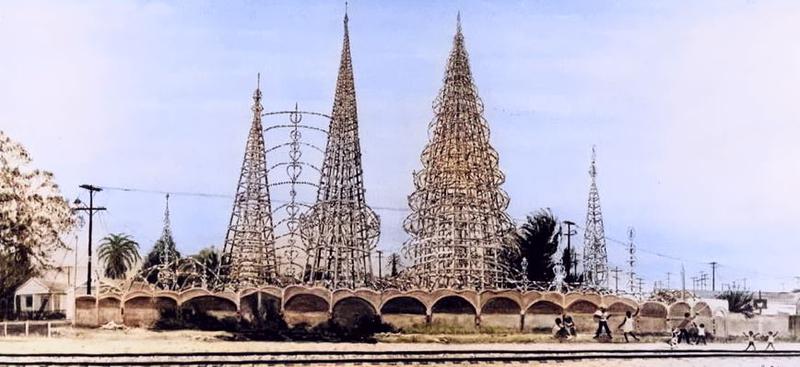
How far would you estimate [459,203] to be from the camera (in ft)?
62.2

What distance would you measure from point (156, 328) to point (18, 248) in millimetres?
2652

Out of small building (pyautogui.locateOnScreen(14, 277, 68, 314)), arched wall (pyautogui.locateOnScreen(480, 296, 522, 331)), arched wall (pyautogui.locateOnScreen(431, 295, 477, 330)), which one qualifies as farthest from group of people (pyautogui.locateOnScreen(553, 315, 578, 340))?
small building (pyautogui.locateOnScreen(14, 277, 68, 314))

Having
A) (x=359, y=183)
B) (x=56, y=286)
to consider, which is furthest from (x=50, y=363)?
(x=359, y=183)

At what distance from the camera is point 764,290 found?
1859cm

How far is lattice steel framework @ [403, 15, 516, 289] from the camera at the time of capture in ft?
61.5

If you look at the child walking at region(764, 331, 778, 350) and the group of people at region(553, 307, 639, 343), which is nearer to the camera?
the group of people at region(553, 307, 639, 343)

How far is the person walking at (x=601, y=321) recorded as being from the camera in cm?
1761

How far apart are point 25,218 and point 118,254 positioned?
1821 mm

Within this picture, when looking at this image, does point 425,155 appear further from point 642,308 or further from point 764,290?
point 764,290

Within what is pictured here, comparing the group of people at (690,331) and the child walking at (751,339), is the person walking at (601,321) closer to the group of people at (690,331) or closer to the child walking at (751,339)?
the group of people at (690,331)

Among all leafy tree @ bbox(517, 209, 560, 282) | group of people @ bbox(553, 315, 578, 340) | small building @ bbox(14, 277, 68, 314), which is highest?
leafy tree @ bbox(517, 209, 560, 282)

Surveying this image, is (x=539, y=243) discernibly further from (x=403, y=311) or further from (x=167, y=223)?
(x=167, y=223)

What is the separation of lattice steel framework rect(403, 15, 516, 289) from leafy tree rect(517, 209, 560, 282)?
338 mm

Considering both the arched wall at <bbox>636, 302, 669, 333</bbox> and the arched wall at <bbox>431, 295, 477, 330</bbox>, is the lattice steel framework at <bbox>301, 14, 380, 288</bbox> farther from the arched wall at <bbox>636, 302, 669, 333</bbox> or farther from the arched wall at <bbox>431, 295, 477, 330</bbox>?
the arched wall at <bbox>636, 302, 669, 333</bbox>
